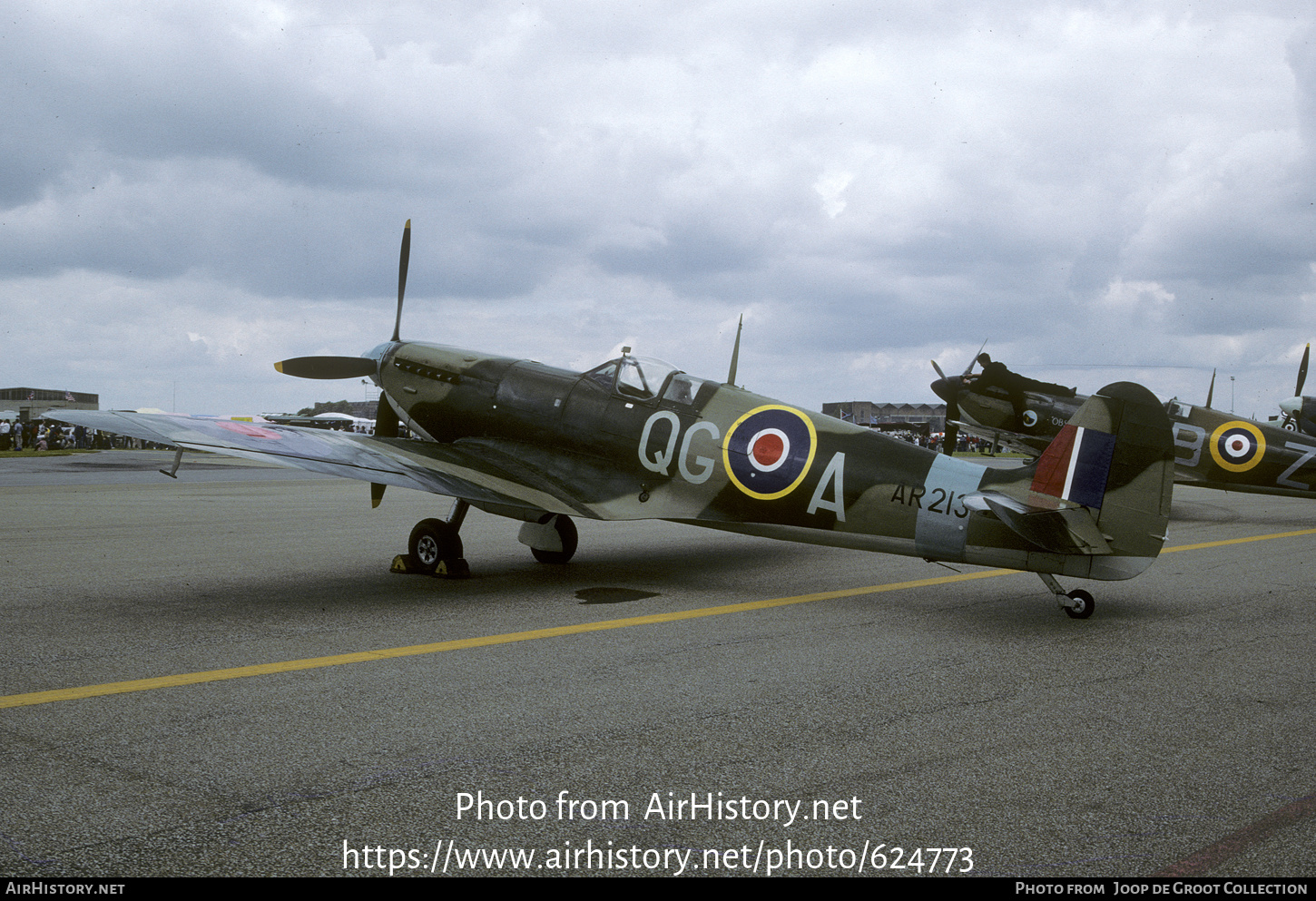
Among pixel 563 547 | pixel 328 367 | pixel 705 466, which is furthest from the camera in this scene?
pixel 328 367

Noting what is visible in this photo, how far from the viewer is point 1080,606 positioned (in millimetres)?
6984

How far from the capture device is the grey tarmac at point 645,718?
312cm

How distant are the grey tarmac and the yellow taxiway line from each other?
90 millimetres

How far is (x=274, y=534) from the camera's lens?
12.4 metres

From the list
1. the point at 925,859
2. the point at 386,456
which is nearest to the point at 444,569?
the point at 386,456

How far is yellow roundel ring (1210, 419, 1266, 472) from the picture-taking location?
53.9 feet

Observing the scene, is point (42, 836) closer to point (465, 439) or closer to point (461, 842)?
point (461, 842)

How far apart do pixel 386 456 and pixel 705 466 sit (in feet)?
9.50

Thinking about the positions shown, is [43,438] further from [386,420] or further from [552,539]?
[552,539]

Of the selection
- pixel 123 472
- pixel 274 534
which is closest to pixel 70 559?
pixel 274 534

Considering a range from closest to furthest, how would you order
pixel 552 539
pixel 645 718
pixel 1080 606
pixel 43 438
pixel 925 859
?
1. pixel 925 859
2. pixel 645 718
3. pixel 1080 606
4. pixel 552 539
5. pixel 43 438

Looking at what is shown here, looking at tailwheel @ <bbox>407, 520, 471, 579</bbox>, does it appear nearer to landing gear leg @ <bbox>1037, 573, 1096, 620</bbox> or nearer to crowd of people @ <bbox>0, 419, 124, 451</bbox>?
landing gear leg @ <bbox>1037, 573, 1096, 620</bbox>

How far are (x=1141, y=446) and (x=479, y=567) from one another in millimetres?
6197

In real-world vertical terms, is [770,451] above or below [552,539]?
above
